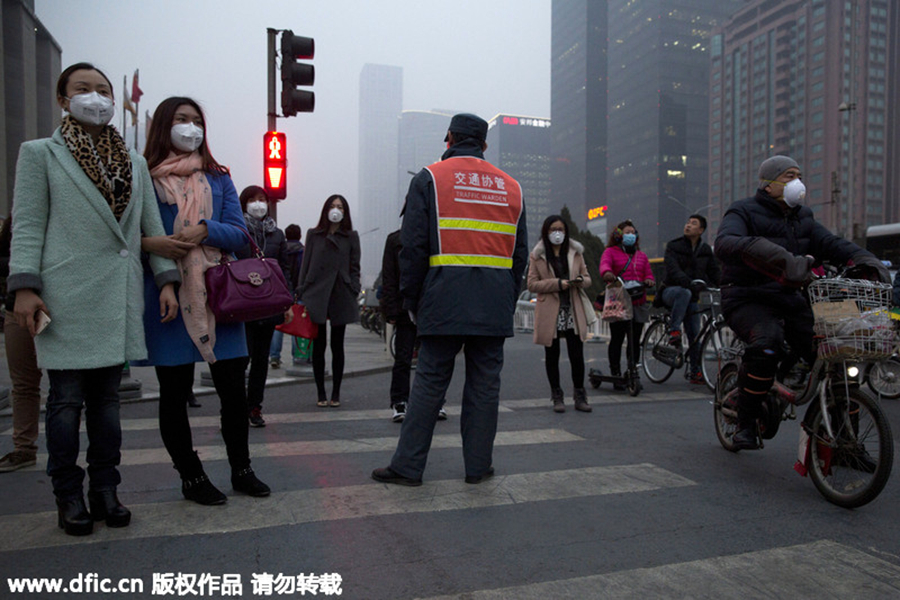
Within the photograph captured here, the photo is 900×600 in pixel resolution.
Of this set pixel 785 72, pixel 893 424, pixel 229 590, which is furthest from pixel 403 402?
pixel 785 72

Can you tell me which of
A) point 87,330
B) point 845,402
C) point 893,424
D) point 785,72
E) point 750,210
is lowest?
point 893,424

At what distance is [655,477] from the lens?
4.02m

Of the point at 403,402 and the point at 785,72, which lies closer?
the point at 403,402

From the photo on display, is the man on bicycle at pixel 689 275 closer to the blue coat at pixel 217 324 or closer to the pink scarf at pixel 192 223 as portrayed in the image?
the blue coat at pixel 217 324

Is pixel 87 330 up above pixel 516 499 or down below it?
above

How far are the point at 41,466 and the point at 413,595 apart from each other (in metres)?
2.90

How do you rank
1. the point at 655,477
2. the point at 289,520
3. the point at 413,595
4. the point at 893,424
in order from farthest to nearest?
the point at 893,424 → the point at 655,477 → the point at 289,520 → the point at 413,595

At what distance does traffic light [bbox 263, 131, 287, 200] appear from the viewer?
9.34 metres

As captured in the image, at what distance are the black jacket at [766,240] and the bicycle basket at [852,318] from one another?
0.29m

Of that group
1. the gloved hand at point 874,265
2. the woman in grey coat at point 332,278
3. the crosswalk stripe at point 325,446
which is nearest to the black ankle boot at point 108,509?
the crosswalk stripe at point 325,446

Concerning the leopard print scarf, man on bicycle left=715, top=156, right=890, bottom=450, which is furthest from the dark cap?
the leopard print scarf

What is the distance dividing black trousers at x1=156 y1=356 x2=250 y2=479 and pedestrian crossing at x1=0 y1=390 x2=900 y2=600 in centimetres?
20

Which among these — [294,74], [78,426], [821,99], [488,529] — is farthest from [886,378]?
[821,99]

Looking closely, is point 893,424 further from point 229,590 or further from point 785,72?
point 785,72
